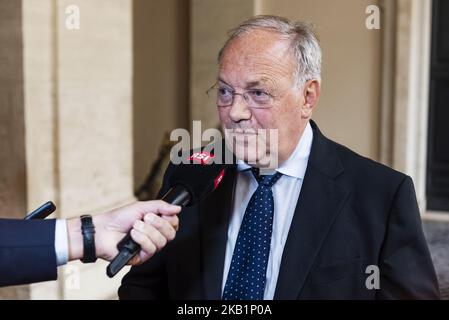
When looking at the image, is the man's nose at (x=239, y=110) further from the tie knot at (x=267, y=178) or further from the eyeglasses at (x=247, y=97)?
the tie knot at (x=267, y=178)

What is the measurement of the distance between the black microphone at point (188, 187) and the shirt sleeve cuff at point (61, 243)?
0.83 ft

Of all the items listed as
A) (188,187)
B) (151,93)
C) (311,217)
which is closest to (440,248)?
(151,93)

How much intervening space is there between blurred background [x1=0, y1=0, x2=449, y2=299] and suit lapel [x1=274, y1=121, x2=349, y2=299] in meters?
2.42

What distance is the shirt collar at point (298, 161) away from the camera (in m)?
2.23

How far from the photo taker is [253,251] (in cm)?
210

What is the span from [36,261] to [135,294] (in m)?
0.39

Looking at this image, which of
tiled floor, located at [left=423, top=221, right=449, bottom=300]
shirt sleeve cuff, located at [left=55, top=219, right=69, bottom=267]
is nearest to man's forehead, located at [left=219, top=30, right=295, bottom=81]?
shirt sleeve cuff, located at [left=55, top=219, right=69, bottom=267]

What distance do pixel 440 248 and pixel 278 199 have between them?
4.34 metres

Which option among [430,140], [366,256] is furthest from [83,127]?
[430,140]

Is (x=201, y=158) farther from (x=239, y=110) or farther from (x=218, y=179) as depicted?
(x=239, y=110)

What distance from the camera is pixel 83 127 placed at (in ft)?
15.2

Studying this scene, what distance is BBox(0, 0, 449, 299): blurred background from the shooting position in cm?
426

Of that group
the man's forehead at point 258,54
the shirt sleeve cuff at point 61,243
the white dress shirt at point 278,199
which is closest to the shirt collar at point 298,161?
the white dress shirt at point 278,199

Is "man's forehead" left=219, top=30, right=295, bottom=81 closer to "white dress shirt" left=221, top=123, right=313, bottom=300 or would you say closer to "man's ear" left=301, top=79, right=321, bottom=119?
"man's ear" left=301, top=79, right=321, bottom=119
